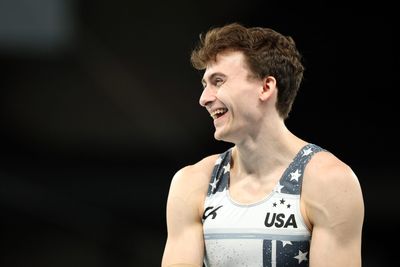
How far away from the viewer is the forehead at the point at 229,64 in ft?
10.3

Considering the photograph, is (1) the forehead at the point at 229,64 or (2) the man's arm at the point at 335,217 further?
(1) the forehead at the point at 229,64

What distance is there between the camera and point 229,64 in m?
3.16

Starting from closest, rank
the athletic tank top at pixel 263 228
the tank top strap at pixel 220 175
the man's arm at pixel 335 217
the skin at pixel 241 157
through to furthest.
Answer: the man's arm at pixel 335 217 → the athletic tank top at pixel 263 228 → the skin at pixel 241 157 → the tank top strap at pixel 220 175

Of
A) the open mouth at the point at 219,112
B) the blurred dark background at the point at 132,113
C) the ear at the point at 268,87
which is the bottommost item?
the open mouth at the point at 219,112

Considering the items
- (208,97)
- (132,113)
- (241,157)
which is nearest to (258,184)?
(241,157)

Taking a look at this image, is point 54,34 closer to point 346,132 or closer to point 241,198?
point 346,132

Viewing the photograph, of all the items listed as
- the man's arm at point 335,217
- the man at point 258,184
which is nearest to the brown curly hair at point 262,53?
the man at point 258,184

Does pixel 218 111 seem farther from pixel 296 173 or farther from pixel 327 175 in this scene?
pixel 327 175

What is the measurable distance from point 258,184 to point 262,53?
56cm

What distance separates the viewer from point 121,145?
593 centimetres

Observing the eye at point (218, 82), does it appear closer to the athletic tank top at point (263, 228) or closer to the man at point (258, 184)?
the man at point (258, 184)

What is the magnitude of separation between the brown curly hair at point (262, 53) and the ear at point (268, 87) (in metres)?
0.02

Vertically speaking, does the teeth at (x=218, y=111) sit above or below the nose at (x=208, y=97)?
below

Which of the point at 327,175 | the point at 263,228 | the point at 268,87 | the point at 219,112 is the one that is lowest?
the point at 263,228
